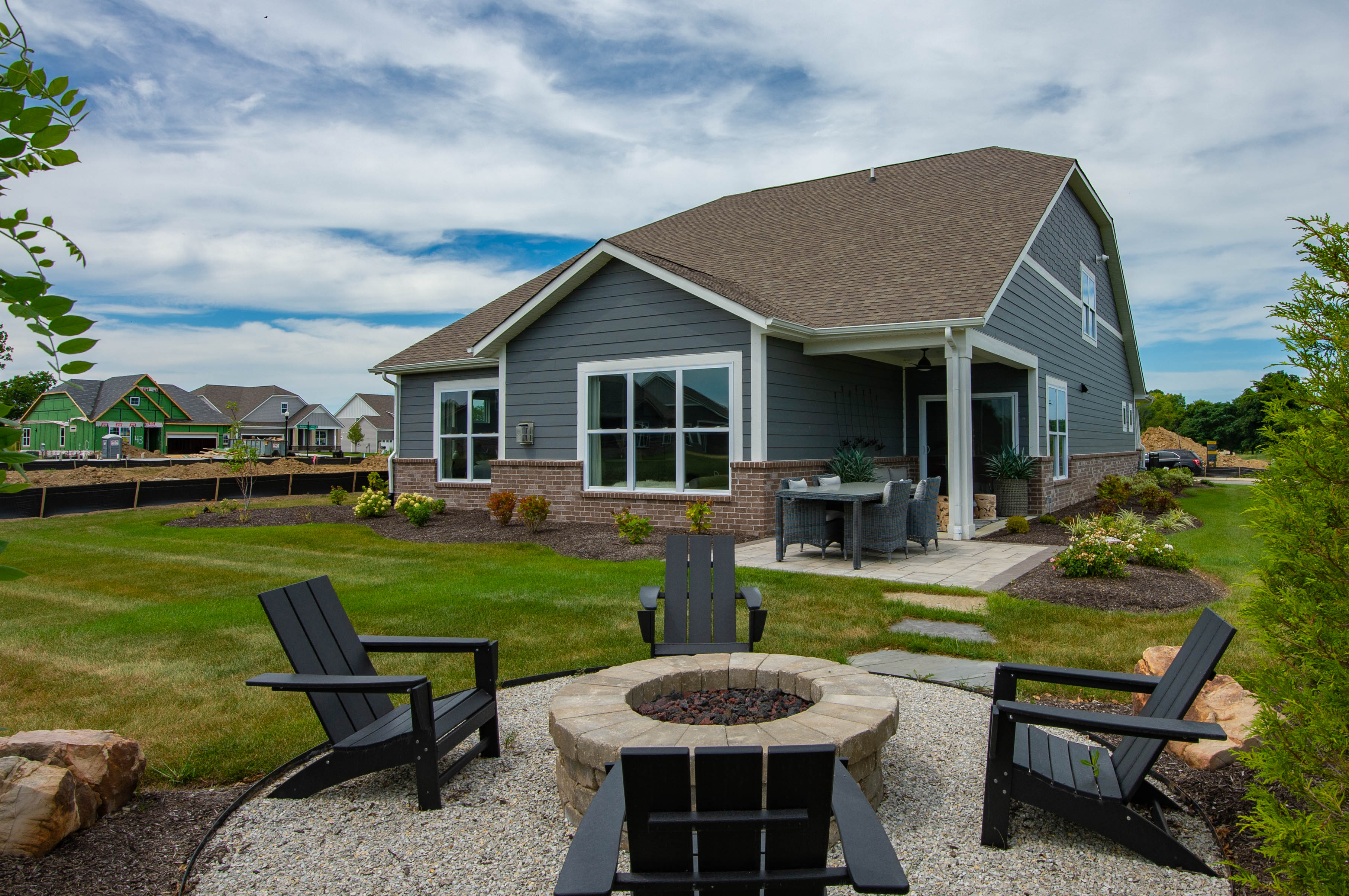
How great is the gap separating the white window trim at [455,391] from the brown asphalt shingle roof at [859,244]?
0.62m

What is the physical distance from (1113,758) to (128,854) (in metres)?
4.03

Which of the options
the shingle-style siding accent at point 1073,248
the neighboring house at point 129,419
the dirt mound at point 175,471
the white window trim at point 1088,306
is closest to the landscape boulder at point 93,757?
the shingle-style siding accent at point 1073,248

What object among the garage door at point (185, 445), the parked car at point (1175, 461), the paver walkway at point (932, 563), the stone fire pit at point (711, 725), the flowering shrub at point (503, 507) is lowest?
the paver walkway at point (932, 563)

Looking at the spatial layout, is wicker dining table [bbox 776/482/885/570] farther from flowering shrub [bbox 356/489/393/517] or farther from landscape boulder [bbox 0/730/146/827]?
flowering shrub [bbox 356/489/393/517]

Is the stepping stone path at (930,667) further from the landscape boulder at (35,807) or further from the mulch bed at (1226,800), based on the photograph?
the landscape boulder at (35,807)

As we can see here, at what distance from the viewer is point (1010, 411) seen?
575 inches

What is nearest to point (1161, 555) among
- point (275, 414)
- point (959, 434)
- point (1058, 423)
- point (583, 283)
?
point (959, 434)

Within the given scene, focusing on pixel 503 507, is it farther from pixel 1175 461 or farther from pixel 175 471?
pixel 1175 461

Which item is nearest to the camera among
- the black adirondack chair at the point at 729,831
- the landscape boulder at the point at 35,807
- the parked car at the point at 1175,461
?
the black adirondack chair at the point at 729,831

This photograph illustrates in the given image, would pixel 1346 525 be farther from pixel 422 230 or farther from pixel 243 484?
pixel 422 230

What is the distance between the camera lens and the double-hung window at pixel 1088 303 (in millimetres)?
17500

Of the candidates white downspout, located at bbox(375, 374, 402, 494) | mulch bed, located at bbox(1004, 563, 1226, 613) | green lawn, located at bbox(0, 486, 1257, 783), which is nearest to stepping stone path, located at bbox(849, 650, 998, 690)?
green lawn, located at bbox(0, 486, 1257, 783)

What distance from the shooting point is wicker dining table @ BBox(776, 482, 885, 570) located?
8.89 m

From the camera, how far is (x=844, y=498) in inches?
353
